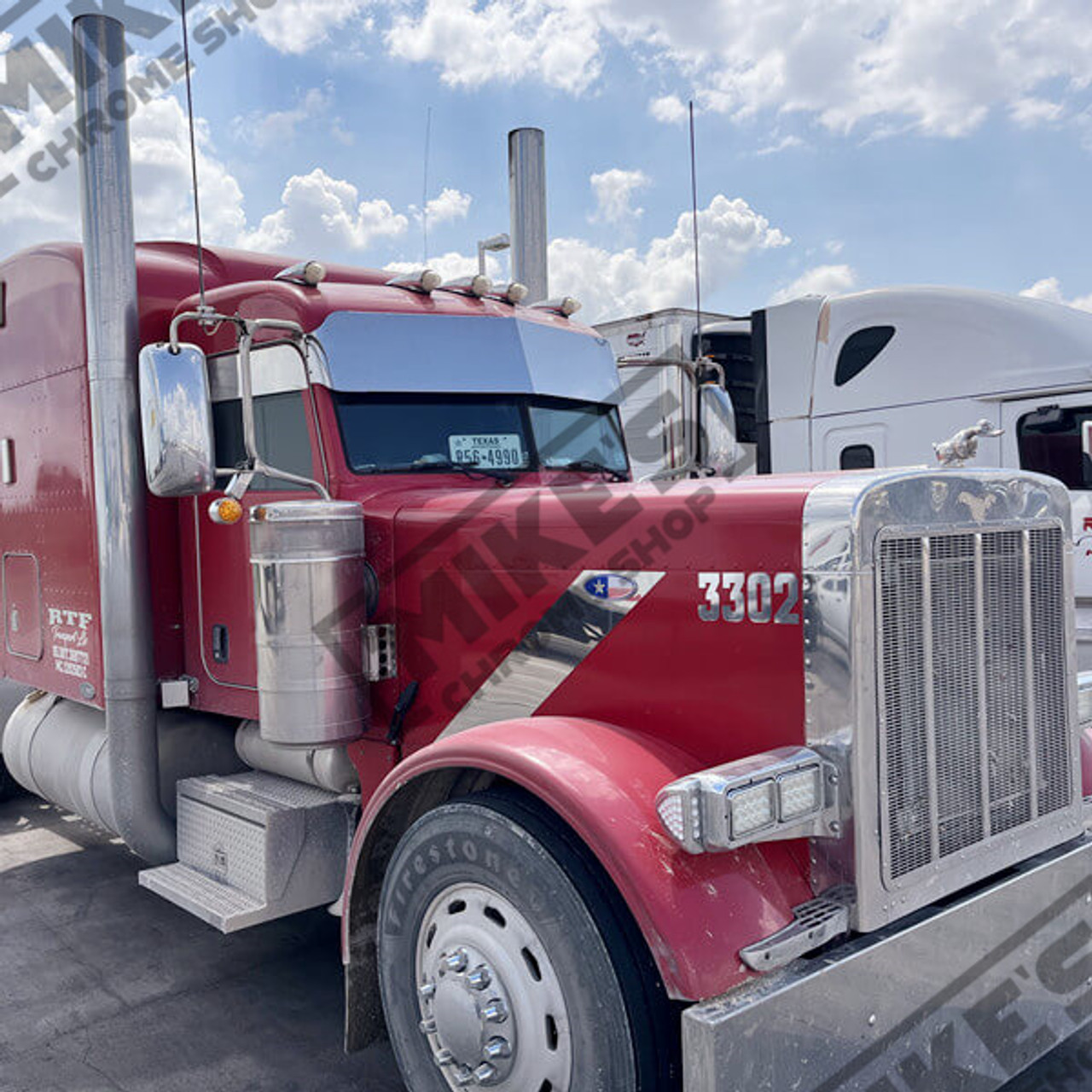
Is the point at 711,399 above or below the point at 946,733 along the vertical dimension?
above

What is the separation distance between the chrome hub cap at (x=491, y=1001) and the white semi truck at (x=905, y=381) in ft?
12.9

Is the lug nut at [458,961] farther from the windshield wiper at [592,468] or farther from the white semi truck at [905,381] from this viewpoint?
the white semi truck at [905,381]

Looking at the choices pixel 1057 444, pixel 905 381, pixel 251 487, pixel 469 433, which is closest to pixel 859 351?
pixel 905 381

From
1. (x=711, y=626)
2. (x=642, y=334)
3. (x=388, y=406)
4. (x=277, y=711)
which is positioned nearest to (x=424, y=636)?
(x=277, y=711)

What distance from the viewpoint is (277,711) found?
3320 mm

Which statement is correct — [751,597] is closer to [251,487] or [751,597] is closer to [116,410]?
[251,487]

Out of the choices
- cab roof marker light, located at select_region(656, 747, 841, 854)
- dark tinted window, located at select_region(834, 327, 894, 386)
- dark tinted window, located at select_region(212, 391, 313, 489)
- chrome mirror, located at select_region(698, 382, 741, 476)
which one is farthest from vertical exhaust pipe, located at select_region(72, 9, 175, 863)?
dark tinted window, located at select_region(834, 327, 894, 386)

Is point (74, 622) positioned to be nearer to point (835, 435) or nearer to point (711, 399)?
point (711, 399)

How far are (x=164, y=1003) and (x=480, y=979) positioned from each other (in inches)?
70.9

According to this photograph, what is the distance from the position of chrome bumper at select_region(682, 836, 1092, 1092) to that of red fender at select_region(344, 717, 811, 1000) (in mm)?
103

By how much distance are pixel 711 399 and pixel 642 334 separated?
580cm

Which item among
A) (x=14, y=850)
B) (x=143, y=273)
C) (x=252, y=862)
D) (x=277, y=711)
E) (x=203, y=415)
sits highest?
(x=143, y=273)

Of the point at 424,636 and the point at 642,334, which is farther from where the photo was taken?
the point at 642,334

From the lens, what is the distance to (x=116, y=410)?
410cm
